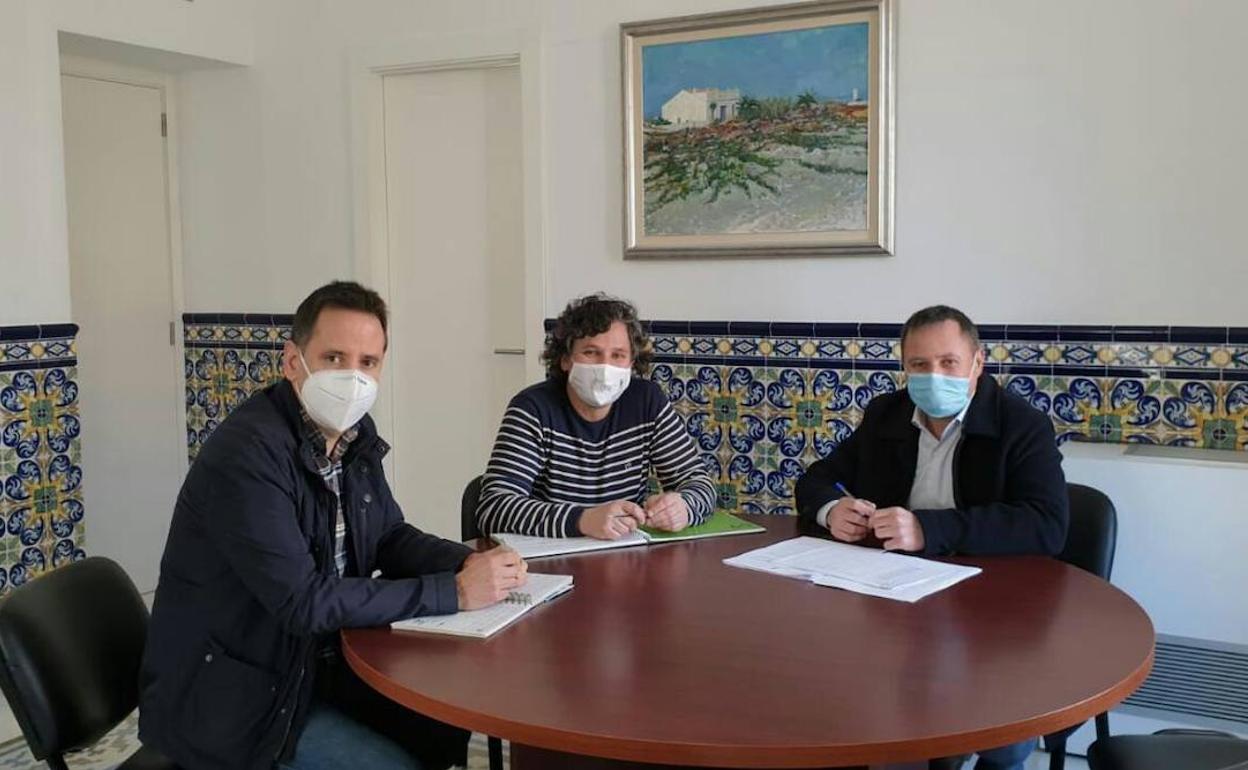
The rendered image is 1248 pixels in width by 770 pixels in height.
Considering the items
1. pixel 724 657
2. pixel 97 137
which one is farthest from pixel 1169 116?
pixel 97 137

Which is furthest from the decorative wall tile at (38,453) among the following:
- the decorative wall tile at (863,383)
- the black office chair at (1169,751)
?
the black office chair at (1169,751)

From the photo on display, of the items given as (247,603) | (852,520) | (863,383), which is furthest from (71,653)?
(863,383)


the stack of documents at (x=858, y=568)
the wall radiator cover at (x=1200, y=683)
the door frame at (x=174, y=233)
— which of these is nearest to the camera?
the stack of documents at (x=858, y=568)

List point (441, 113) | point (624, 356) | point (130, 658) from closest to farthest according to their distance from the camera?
1. point (130, 658)
2. point (624, 356)
3. point (441, 113)

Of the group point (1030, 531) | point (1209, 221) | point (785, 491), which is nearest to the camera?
point (1030, 531)

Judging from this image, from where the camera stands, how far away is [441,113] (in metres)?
4.40

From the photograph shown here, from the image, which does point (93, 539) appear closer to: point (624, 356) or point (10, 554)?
point (10, 554)

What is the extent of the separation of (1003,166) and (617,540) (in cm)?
180

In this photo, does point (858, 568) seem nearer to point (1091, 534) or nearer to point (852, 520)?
point (852, 520)

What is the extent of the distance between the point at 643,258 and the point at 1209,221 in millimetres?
1720

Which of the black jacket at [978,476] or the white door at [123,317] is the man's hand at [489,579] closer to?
the black jacket at [978,476]

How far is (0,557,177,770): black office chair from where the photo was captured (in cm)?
177

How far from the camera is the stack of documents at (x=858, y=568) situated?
1.97 m

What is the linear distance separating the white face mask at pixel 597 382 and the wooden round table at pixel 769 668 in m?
0.65
